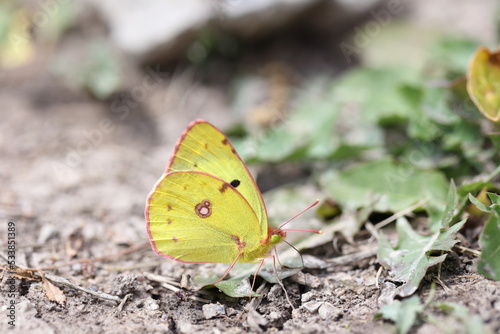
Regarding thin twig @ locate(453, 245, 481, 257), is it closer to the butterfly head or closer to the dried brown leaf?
the butterfly head

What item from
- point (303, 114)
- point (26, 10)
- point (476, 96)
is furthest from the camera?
point (26, 10)

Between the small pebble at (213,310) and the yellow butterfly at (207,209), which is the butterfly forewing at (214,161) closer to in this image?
the yellow butterfly at (207,209)

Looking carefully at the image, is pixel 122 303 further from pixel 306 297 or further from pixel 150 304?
pixel 306 297

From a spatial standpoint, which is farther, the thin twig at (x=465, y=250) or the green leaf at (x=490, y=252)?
the thin twig at (x=465, y=250)

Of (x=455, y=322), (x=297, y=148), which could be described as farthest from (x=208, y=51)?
(x=455, y=322)

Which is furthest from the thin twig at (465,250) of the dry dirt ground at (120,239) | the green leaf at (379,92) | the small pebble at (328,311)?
the green leaf at (379,92)

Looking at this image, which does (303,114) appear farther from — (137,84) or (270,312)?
(270,312)
